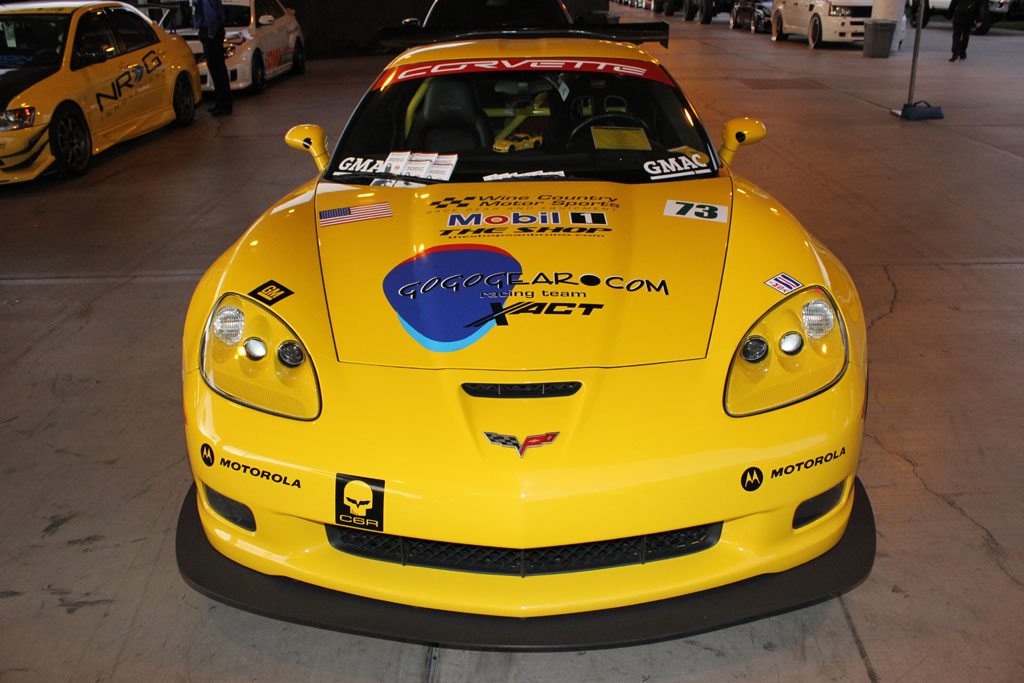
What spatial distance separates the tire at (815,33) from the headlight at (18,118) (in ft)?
47.0

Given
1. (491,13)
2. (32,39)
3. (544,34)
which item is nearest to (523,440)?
(544,34)

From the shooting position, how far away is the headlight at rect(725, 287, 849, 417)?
198 centimetres

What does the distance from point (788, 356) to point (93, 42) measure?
7659 millimetres

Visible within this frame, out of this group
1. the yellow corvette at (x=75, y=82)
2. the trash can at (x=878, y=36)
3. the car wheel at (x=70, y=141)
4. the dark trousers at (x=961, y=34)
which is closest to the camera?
the yellow corvette at (x=75, y=82)

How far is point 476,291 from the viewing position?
2240 mm

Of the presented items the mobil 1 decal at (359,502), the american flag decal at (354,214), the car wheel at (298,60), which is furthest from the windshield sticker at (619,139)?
the car wheel at (298,60)

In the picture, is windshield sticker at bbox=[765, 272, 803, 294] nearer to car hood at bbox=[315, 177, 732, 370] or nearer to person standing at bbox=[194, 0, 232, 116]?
car hood at bbox=[315, 177, 732, 370]

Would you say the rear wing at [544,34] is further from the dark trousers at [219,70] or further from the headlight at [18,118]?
the dark trousers at [219,70]

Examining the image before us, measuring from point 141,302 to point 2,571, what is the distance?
2.25 metres

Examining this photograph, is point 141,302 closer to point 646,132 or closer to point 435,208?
point 435,208

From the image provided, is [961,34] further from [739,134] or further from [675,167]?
[675,167]

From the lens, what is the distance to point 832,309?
221 cm

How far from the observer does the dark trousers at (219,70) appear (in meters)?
10.1

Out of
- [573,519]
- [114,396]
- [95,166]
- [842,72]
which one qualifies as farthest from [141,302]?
[842,72]
